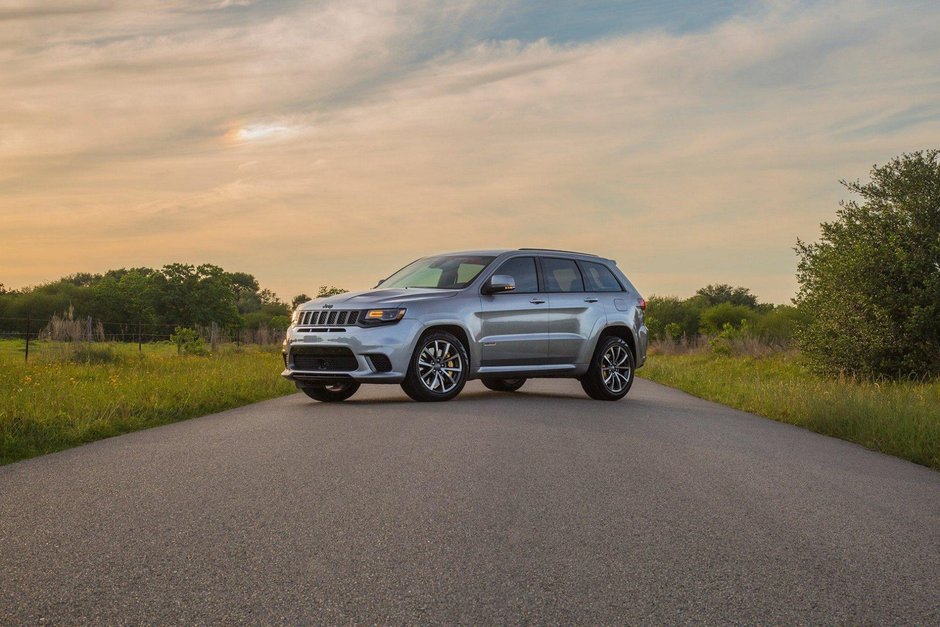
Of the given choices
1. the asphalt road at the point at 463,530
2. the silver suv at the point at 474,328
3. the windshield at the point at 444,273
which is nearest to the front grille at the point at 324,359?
the silver suv at the point at 474,328

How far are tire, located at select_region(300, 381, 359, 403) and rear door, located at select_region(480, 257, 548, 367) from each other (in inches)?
81.6

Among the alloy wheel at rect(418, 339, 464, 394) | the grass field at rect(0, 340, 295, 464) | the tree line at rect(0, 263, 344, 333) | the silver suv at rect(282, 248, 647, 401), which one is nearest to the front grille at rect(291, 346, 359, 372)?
the silver suv at rect(282, 248, 647, 401)

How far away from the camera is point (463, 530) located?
5.45 meters

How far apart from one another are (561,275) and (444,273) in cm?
178

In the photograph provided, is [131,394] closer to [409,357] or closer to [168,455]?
[409,357]

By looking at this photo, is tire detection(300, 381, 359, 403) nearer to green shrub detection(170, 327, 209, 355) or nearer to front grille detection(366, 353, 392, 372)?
front grille detection(366, 353, 392, 372)

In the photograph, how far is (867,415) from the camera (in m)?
11.4

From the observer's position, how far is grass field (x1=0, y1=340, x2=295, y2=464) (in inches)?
376

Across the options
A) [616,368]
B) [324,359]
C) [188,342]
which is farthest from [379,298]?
[188,342]

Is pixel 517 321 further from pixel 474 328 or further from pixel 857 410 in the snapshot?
pixel 857 410

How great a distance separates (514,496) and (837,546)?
6.84 ft

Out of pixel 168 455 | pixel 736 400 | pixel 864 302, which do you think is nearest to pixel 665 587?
pixel 168 455

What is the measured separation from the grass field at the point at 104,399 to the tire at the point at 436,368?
2914mm

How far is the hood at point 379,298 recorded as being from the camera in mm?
12133
